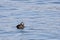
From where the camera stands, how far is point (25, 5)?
11914 mm

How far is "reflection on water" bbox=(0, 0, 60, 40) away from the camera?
8.58m

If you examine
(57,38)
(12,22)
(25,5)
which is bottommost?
(57,38)

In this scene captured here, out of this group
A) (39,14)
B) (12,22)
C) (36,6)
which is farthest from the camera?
(36,6)

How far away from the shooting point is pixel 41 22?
383 inches

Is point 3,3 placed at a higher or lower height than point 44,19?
higher

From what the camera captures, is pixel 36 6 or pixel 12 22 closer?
pixel 12 22

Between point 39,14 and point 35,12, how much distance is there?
30 cm

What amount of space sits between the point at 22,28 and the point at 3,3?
10.9 feet

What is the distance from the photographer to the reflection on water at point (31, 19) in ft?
28.1

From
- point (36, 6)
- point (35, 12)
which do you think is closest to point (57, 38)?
point (35, 12)

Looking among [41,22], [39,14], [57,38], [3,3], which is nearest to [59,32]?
[57,38]

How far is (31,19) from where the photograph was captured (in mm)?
10047

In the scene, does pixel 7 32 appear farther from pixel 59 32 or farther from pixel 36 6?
pixel 36 6

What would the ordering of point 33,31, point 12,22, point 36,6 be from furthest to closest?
point 36,6, point 12,22, point 33,31
